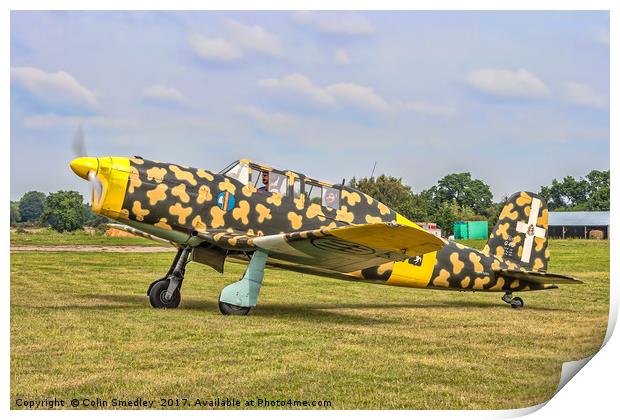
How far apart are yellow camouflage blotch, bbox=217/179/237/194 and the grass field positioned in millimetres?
1705

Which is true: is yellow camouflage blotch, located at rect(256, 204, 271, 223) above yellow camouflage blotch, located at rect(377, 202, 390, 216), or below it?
below

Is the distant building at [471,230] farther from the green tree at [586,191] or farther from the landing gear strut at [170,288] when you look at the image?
the landing gear strut at [170,288]

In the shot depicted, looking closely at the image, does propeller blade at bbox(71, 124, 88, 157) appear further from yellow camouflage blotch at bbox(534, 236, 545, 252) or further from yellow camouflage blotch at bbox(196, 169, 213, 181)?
yellow camouflage blotch at bbox(534, 236, 545, 252)

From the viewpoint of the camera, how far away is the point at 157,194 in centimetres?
947

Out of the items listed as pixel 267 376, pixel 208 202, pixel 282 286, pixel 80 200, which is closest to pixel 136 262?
pixel 282 286

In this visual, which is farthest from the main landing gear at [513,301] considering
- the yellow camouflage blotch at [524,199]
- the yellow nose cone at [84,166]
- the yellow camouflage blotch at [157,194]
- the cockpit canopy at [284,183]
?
the yellow nose cone at [84,166]

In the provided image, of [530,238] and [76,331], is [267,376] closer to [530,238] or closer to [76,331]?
[76,331]

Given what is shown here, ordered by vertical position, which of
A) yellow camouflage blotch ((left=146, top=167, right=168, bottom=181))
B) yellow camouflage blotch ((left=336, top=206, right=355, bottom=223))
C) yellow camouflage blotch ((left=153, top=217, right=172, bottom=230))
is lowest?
yellow camouflage blotch ((left=153, top=217, right=172, bottom=230))

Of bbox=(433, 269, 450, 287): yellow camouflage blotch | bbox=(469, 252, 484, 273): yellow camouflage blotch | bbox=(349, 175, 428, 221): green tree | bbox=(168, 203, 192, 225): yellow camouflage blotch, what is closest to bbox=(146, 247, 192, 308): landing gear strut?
bbox=(168, 203, 192, 225): yellow camouflage blotch

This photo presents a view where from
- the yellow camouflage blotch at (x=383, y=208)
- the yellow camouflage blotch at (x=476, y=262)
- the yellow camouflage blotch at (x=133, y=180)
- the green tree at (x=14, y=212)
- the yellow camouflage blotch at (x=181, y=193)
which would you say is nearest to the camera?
the green tree at (x=14, y=212)

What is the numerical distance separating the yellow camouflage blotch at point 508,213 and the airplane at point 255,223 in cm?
105

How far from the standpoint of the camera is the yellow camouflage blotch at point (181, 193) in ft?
31.4

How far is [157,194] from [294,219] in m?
1.94

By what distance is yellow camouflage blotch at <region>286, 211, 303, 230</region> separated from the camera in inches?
396
